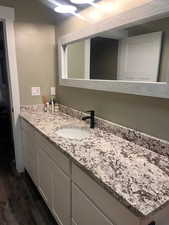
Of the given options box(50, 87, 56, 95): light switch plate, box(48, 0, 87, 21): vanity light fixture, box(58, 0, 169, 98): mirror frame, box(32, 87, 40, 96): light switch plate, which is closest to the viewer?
box(58, 0, 169, 98): mirror frame

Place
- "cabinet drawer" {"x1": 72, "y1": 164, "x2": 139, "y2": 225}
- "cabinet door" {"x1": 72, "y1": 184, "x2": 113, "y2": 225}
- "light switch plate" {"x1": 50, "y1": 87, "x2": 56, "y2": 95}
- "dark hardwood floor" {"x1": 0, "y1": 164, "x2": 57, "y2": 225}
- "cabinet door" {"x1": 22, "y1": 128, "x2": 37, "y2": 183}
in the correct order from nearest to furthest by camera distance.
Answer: "cabinet drawer" {"x1": 72, "y1": 164, "x2": 139, "y2": 225}
"cabinet door" {"x1": 72, "y1": 184, "x2": 113, "y2": 225}
"dark hardwood floor" {"x1": 0, "y1": 164, "x2": 57, "y2": 225}
"cabinet door" {"x1": 22, "y1": 128, "x2": 37, "y2": 183}
"light switch plate" {"x1": 50, "y1": 87, "x2": 56, "y2": 95}

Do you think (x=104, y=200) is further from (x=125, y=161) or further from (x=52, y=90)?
(x=52, y=90)

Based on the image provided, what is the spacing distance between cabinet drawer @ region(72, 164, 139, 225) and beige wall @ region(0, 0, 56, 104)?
63.9 inches

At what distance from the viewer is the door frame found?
2.09m

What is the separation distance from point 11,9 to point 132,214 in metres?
2.41

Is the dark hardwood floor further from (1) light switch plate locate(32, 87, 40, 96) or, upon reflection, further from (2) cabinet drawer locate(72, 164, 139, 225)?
(1) light switch plate locate(32, 87, 40, 96)

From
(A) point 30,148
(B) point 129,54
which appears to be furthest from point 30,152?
(B) point 129,54

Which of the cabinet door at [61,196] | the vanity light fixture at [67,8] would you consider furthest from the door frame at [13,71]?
the cabinet door at [61,196]

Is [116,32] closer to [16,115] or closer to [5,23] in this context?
[5,23]

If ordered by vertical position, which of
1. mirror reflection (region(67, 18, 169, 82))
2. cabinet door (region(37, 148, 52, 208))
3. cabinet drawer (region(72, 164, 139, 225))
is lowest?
cabinet door (region(37, 148, 52, 208))

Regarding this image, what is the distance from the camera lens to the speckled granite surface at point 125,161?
2.57 feet

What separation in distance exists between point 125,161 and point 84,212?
41 cm

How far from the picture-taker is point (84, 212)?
1104mm

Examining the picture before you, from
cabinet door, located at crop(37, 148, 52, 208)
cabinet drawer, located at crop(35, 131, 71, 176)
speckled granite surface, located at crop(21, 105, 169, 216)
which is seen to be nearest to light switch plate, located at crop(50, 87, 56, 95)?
speckled granite surface, located at crop(21, 105, 169, 216)
